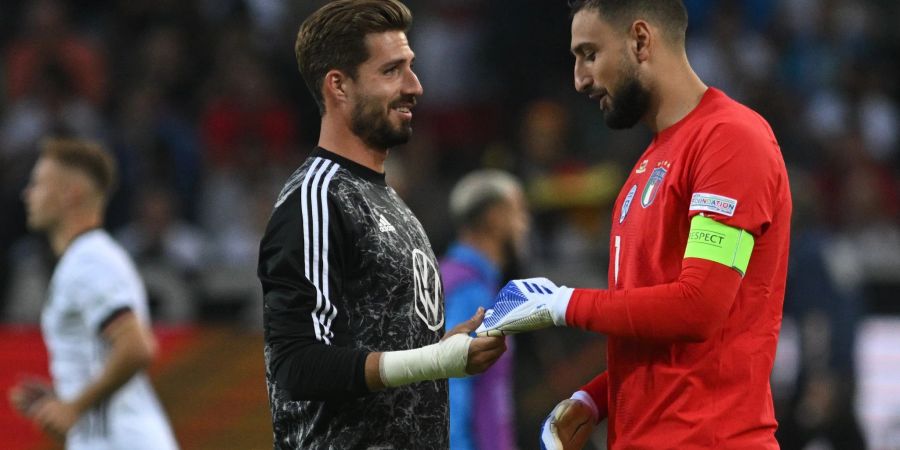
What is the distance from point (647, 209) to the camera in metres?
3.96

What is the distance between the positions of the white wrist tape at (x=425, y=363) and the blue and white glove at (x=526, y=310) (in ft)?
0.34

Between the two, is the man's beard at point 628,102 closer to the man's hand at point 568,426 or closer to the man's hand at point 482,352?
the man's hand at point 482,352

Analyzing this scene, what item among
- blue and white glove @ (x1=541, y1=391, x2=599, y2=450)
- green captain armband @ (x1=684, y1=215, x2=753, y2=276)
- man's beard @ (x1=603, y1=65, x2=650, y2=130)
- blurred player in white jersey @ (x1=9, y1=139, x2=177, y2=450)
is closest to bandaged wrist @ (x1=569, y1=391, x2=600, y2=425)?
blue and white glove @ (x1=541, y1=391, x2=599, y2=450)

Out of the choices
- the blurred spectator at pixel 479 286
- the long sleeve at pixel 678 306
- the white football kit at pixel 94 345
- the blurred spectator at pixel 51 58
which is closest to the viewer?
the long sleeve at pixel 678 306

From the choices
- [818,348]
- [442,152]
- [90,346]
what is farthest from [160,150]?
[818,348]

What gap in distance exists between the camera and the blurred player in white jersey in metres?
5.73

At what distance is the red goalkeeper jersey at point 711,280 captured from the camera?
374 cm

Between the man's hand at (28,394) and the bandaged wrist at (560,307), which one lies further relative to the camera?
the man's hand at (28,394)

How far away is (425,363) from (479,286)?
2669 millimetres

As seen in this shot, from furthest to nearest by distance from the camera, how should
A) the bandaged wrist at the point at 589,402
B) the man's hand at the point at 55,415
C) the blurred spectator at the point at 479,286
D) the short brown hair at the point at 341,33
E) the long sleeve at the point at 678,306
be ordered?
the blurred spectator at the point at 479,286 → the man's hand at the point at 55,415 → the bandaged wrist at the point at 589,402 → the short brown hair at the point at 341,33 → the long sleeve at the point at 678,306

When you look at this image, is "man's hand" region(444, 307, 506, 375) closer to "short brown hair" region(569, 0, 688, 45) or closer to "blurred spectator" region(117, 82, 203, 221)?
"short brown hair" region(569, 0, 688, 45)

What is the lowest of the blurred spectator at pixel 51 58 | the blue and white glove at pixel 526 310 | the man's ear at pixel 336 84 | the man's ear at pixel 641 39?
the blue and white glove at pixel 526 310

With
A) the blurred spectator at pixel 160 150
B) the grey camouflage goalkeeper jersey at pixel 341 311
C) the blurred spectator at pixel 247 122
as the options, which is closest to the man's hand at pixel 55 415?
the grey camouflage goalkeeper jersey at pixel 341 311

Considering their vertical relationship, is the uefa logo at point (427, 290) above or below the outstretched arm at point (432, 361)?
above
